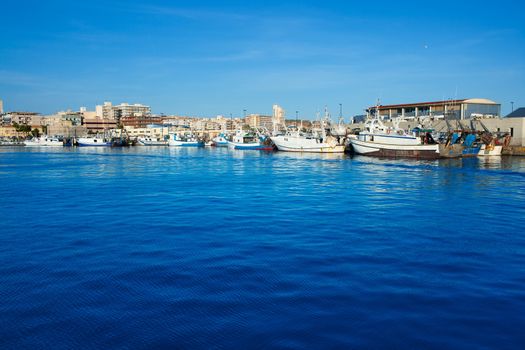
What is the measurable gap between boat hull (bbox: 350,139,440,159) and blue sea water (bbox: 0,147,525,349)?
32185mm

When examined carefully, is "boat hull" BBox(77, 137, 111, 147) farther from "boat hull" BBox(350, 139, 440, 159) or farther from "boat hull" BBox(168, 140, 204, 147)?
"boat hull" BBox(350, 139, 440, 159)

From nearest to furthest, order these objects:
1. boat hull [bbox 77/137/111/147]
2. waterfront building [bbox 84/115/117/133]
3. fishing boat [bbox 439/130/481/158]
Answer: fishing boat [bbox 439/130/481/158] < boat hull [bbox 77/137/111/147] < waterfront building [bbox 84/115/117/133]

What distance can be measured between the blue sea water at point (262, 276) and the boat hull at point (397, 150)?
32185 millimetres

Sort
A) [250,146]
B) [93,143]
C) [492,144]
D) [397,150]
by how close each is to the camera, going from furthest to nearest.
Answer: [93,143] → [250,146] → [492,144] → [397,150]

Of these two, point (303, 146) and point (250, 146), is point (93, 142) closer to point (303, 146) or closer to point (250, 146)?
point (250, 146)

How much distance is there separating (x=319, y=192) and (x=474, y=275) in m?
12.6

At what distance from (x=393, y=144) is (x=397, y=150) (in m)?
0.95

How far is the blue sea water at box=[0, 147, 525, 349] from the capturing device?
560cm

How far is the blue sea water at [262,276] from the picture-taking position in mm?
5602

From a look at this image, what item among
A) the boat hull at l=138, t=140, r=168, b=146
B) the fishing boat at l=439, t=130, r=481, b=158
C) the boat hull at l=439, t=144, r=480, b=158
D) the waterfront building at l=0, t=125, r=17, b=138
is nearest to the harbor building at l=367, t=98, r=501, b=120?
the fishing boat at l=439, t=130, r=481, b=158

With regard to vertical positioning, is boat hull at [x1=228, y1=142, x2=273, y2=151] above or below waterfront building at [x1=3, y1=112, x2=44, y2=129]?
below

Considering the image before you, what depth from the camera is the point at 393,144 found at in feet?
163

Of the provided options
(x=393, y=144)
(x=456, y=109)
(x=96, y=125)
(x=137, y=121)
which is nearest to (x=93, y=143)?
(x=137, y=121)

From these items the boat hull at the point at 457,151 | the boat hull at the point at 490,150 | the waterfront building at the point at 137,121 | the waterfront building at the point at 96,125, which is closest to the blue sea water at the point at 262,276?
the boat hull at the point at 457,151
